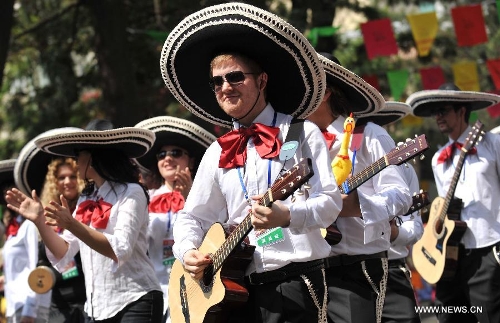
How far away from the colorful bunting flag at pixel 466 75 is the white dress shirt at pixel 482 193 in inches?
225

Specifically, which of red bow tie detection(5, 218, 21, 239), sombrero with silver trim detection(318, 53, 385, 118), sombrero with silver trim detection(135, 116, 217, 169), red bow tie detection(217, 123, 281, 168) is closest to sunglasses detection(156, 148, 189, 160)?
sombrero with silver trim detection(135, 116, 217, 169)

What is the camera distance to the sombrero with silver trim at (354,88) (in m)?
6.21

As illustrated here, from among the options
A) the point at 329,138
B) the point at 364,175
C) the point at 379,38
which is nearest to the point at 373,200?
the point at 364,175

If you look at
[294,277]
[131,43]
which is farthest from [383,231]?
[131,43]

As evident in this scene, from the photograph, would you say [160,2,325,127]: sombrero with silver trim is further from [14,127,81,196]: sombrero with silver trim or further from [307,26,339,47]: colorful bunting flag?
[307,26,339,47]: colorful bunting flag

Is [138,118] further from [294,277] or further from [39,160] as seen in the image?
[294,277]

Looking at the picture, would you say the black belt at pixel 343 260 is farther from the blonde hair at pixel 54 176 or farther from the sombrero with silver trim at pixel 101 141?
the blonde hair at pixel 54 176

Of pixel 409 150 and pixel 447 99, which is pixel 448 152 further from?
pixel 409 150

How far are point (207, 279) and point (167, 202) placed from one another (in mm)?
3117

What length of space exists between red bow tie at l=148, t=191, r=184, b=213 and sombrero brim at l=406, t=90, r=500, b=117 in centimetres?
242

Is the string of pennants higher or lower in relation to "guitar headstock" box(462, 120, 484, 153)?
higher

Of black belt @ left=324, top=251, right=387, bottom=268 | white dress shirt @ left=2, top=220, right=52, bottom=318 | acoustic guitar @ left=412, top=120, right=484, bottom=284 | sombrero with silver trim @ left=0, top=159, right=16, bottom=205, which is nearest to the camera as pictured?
black belt @ left=324, top=251, right=387, bottom=268

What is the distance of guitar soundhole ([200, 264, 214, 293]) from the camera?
5172mm

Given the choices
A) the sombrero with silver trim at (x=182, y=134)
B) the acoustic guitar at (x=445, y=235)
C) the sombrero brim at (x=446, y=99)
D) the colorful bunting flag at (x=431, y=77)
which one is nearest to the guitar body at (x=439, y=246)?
the acoustic guitar at (x=445, y=235)
